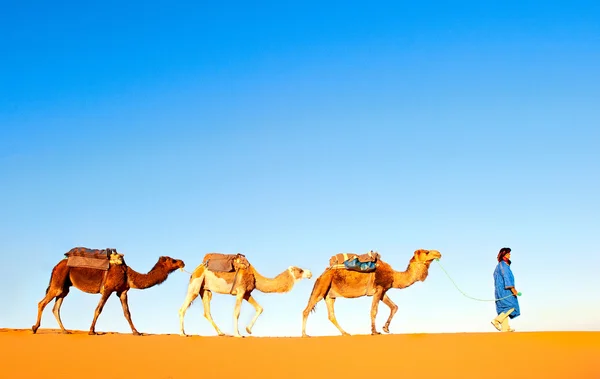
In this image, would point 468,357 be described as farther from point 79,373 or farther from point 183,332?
point 183,332

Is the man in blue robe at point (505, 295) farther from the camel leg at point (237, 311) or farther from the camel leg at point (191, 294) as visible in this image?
the camel leg at point (191, 294)

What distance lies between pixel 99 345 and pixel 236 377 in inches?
199

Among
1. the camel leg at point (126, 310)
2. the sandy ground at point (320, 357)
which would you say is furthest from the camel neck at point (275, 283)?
the camel leg at point (126, 310)

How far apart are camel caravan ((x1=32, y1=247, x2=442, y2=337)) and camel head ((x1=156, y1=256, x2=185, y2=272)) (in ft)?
2.49

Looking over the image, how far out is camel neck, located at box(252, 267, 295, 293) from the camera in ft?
68.7

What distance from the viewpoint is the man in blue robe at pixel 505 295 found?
1822 centimetres

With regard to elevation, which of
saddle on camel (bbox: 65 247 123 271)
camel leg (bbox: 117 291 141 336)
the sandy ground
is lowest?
the sandy ground

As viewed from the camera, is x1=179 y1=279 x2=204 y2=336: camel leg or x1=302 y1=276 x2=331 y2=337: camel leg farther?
x1=179 y1=279 x2=204 y2=336: camel leg

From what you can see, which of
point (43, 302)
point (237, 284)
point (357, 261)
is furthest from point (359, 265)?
point (43, 302)

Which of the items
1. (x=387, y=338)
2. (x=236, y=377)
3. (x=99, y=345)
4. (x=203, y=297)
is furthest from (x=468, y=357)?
(x=203, y=297)

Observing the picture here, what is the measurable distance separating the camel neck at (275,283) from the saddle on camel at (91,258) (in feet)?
13.3

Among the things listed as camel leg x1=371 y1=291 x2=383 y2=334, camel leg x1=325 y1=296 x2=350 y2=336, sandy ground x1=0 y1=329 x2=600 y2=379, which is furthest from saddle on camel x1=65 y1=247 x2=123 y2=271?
camel leg x1=371 y1=291 x2=383 y2=334

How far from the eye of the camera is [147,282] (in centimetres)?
2127

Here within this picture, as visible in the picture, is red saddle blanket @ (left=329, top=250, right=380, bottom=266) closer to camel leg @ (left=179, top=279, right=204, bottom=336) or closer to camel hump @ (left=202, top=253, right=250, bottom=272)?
camel hump @ (left=202, top=253, right=250, bottom=272)
